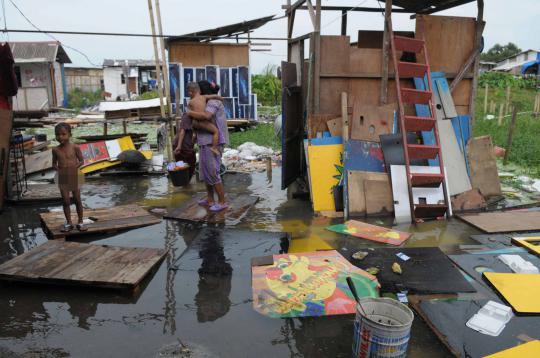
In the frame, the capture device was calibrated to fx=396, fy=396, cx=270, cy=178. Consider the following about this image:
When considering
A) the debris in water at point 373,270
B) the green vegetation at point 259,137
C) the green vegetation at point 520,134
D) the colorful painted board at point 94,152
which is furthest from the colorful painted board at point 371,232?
the green vegetation at point 259,137

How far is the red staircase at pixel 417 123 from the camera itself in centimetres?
583

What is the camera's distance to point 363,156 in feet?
20.1

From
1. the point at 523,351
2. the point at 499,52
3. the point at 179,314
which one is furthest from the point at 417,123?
the point at 499,52

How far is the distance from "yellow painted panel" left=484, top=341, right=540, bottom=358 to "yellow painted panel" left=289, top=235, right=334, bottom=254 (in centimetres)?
219

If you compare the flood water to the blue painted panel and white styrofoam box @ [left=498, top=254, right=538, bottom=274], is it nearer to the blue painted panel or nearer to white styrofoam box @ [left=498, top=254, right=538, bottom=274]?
white styrofoam box @ [left=498, top=254, right=538, bottom=274]

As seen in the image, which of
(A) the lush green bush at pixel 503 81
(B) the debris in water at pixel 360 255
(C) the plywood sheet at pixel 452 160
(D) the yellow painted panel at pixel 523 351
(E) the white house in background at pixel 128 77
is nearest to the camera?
(D) the yellow painted panel at pixel 523 351

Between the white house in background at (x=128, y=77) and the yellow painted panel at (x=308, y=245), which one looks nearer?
the yellow painted panel at (x=308, y=245)

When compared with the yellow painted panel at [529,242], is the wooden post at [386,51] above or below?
above

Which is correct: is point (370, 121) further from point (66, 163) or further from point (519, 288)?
point (66, 163)

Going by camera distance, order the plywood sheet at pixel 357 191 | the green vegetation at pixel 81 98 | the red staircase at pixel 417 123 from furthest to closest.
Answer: the green vegetation at pixel 81 98
the plywood sheet at pixel 357 191
the red staircase at pixel 417 123

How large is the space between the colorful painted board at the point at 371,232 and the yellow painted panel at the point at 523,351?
6.78ft

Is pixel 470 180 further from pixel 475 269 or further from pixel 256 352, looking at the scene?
pixel 256 352

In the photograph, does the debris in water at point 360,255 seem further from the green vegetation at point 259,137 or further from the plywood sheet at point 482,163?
the green vegetation at point 259,137

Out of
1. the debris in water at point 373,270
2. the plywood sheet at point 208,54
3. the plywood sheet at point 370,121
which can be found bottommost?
the debris in water at point 373,270
